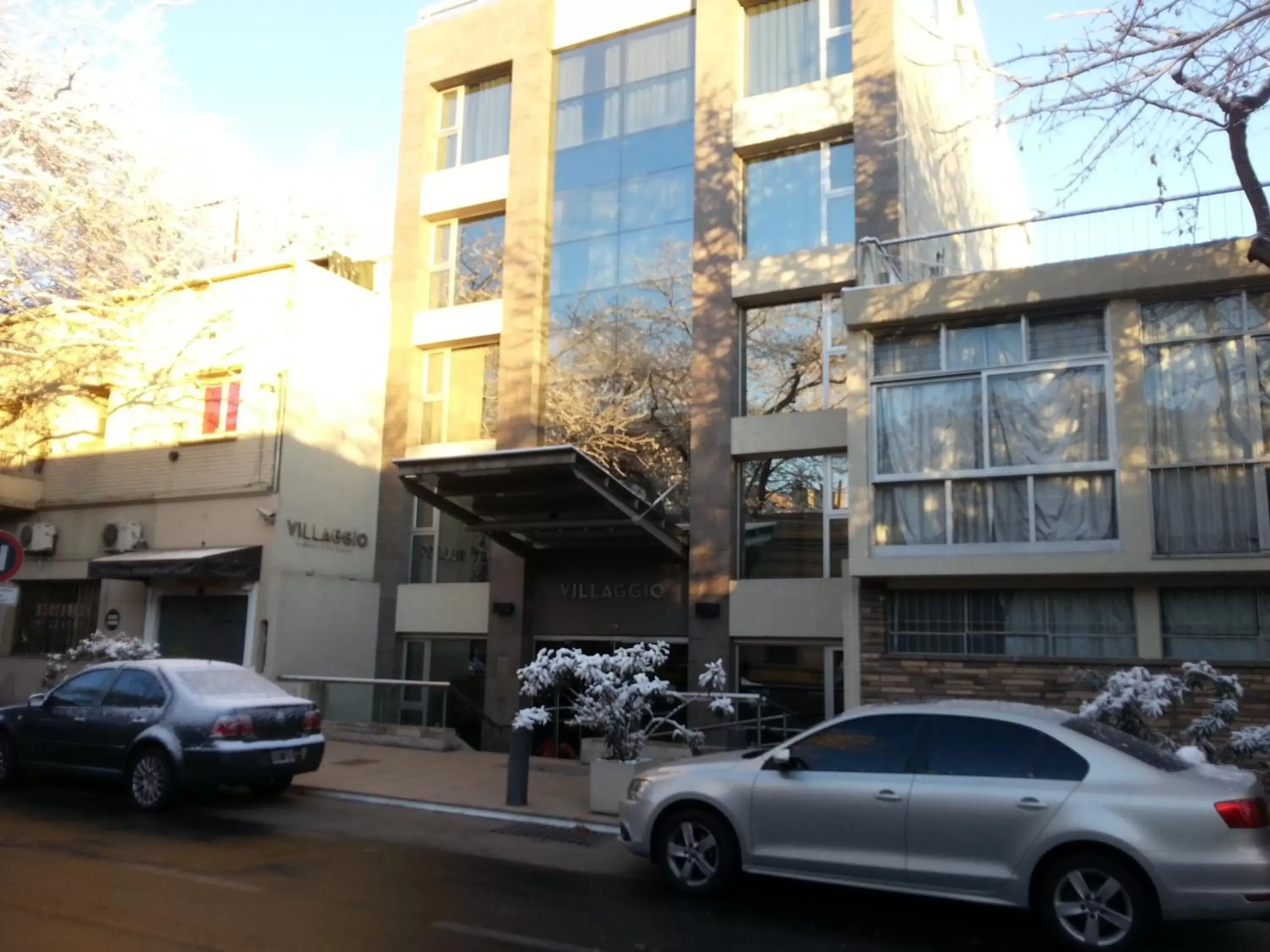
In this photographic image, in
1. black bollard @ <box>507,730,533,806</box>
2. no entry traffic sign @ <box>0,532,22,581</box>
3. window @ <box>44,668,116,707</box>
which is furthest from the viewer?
no entry traffic sign @ <box>0,532,22,581</box>

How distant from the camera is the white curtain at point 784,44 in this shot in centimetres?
1698

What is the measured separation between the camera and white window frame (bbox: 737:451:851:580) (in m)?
15.3

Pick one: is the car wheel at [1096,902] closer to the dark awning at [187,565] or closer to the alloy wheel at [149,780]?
the alloy wheel at [149,780]

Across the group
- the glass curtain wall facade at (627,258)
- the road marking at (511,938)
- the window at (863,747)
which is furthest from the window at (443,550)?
the road marking at (511,938)

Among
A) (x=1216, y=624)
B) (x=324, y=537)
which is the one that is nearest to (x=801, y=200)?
(x=1216, y=624)

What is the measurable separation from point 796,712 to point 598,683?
5474mm

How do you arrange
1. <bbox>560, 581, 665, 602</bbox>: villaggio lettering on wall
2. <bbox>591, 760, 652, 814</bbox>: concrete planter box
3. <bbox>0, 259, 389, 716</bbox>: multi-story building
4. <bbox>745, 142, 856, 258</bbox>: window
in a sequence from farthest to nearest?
<bbox>0, 259, 389, 716</bbox>: multi-story building, <bbox>560, 581, 665, 602</bbox>: villaggio lettering on wall, <bbox>745, 142, 856, 258</bbox>: window, <bbox>591, 760, 652, 814</bbox>: concrete planter box

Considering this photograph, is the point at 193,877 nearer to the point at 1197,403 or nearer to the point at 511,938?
the point at 511,938

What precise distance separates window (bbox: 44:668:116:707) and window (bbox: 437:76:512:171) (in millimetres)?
12439

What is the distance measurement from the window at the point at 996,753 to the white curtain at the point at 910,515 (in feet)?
17.8

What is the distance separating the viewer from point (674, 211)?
17484 millimetres

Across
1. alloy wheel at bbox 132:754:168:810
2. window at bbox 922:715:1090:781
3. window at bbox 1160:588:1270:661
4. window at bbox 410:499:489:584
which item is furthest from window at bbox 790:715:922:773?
window at bbox 410:499:489:584

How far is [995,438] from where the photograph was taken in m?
12.0

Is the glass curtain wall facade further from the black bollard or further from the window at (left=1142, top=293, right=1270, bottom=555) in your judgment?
the window at (left=1142, top=293, right=1270, bottom=555)
